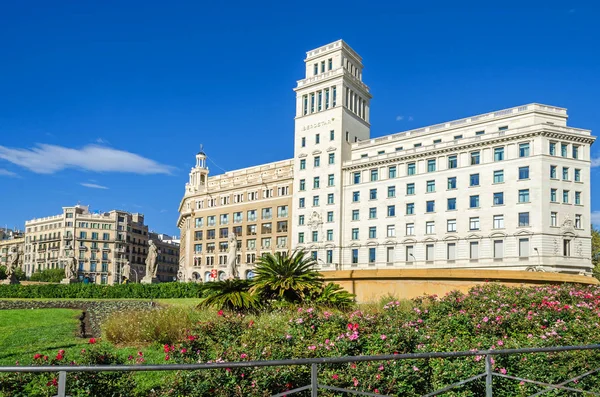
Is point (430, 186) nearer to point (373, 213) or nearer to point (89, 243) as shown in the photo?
point (373, 213)

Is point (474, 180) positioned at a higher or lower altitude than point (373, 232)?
higher

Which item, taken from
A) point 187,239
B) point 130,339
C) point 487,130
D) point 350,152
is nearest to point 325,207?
point 350,152

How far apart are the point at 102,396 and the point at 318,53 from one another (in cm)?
7770

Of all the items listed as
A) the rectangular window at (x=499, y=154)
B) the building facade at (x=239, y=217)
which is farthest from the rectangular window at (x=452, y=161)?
the building facade at (x=239, y=217)

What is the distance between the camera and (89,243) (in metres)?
133

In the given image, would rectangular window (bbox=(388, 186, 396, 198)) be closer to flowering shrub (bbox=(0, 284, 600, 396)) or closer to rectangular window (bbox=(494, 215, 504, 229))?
rectangular window (bbox=(494, 215, 504, 229))

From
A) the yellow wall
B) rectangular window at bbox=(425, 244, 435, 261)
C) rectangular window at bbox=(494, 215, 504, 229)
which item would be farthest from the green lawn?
rectangular window at bbox=(494, 215, 504, 229)

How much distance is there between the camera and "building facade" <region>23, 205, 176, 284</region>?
132125 mm

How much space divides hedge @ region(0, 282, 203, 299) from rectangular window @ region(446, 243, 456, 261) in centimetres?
3500

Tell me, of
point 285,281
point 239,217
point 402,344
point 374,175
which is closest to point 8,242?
point 239,217

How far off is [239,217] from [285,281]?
75.5m

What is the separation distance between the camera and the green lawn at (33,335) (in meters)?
12.4

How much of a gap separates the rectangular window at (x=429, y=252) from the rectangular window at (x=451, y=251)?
1.89 m

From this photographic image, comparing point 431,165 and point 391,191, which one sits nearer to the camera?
point 431,165
